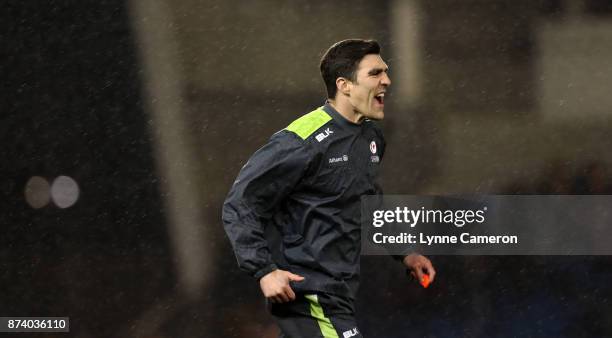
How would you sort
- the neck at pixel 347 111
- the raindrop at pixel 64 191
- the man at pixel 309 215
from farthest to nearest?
the raindrop at pixel 64 191 < the neck at pixel 347 111 < the man at pixel 309 215

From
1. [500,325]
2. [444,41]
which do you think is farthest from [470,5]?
[500,325]

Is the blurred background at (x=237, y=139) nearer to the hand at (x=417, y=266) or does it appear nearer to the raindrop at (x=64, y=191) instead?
the raindrop at (x=64, y=191)

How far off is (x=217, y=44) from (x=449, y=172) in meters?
1.56

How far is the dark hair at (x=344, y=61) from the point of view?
504 centimetres

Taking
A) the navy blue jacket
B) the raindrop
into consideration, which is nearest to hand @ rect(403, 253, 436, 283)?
the navy blue jacket

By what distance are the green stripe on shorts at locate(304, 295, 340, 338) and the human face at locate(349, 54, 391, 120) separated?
843 mm

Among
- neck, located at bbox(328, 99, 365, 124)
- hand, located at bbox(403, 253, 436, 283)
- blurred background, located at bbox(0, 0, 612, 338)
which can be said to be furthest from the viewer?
blurred background, located at bbox(0, 0, 612, 338)

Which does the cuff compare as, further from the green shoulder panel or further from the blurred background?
the blurred background

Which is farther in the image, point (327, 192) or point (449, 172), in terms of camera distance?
point (449, 172)

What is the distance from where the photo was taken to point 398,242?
6.56 metres

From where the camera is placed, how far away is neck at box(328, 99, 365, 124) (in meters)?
4.99

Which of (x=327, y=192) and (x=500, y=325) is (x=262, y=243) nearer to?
(x=327, y=192)

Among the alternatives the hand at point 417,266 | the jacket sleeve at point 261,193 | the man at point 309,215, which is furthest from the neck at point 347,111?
the hand at point 417,266

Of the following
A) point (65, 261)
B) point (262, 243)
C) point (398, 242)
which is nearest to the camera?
point (262, 243)
